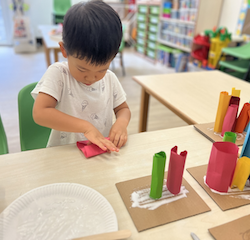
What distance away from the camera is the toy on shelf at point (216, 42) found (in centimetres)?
296

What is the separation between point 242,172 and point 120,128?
405mm

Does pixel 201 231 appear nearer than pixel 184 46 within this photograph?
Yes

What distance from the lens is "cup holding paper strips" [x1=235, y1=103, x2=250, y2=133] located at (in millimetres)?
795

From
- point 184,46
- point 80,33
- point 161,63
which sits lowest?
point 161,63

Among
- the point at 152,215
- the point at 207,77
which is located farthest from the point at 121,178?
the point at 207,77

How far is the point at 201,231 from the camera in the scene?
1.56 ft

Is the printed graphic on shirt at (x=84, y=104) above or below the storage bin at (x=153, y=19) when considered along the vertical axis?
below

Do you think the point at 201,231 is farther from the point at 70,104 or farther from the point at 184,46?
the point at 184,46

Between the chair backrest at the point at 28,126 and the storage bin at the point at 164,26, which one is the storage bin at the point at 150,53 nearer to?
the storage bin at the point at 164,26

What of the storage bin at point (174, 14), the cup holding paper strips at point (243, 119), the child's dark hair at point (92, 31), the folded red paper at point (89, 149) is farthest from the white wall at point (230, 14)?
the folded red paper at point (89, 149)

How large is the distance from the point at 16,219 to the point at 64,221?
0.10 metres

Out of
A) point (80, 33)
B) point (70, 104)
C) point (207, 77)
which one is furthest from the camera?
point (207, 77)

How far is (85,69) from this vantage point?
2.18ft

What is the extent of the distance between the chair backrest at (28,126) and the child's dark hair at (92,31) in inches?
17.4
